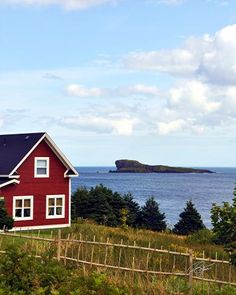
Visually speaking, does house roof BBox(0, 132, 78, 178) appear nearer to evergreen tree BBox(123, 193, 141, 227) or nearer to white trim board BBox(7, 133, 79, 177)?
white trim board BBox(7, 133, 79, 177)

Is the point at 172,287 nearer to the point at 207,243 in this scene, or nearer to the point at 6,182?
the point at 207,243

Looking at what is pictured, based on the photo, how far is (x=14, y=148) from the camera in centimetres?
3338

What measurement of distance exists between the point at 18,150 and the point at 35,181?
2100 mm

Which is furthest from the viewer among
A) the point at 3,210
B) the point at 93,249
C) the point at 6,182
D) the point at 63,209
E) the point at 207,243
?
the point at 63,209

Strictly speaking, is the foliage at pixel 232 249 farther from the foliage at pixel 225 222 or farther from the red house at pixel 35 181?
the red house at pixel 35 181

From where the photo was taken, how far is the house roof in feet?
104

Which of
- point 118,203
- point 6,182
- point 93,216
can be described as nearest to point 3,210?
point 6,182

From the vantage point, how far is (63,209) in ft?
112

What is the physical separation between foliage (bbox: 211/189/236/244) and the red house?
79.4 feet

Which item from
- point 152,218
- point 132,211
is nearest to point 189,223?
point 152,218

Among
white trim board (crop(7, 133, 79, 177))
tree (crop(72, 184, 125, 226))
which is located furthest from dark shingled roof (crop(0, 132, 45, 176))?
tree (crop(72, 184, 125, 226))

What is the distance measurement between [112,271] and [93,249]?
1.60 meters

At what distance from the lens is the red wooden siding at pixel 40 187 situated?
3181 centimetres

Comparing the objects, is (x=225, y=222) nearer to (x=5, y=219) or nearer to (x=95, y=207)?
(x=5, y=219)
